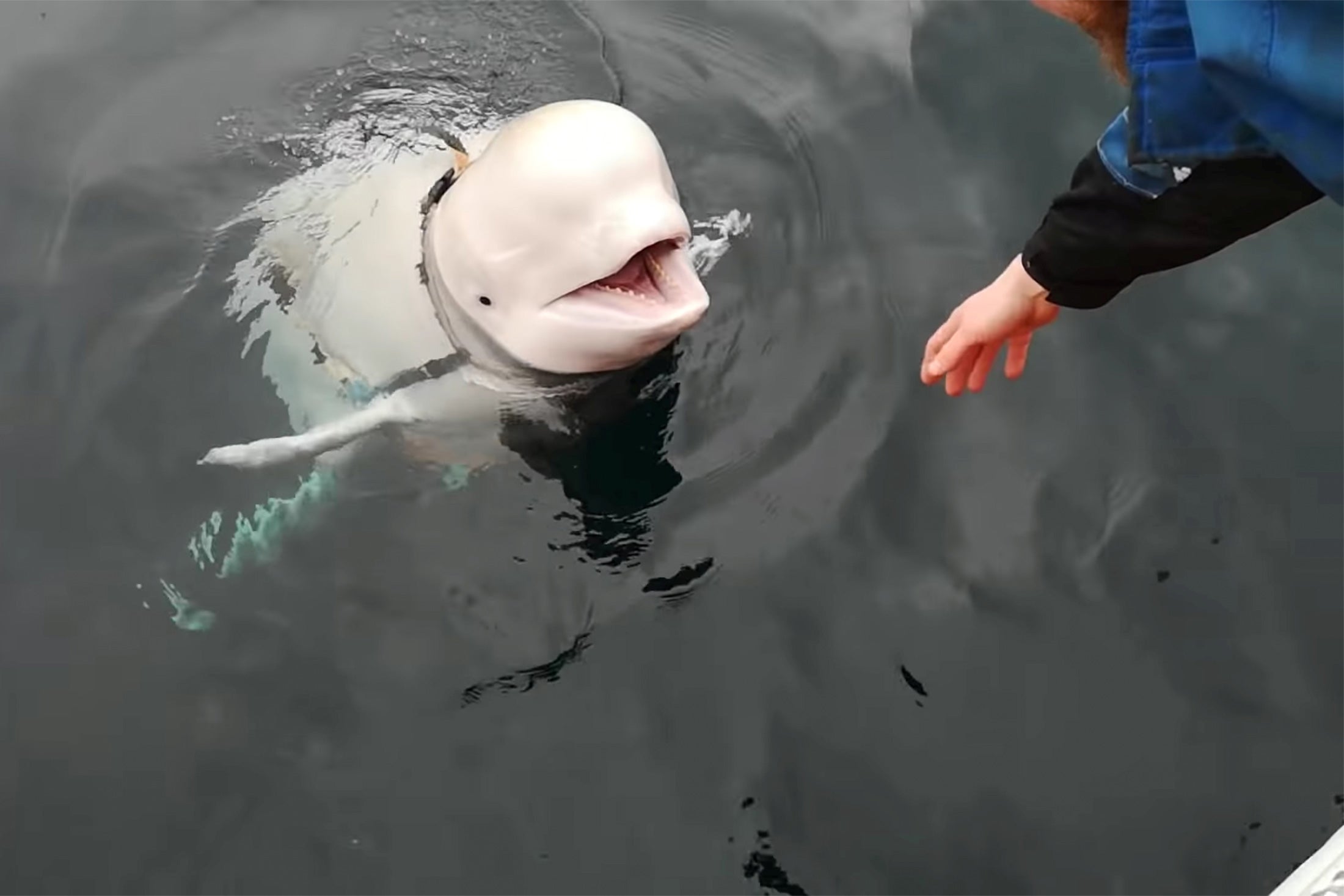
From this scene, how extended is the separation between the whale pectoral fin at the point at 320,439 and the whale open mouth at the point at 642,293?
0.79 metres

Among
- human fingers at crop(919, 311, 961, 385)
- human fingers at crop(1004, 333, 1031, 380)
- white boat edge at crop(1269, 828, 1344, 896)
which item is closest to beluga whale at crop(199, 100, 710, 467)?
human fingers at crop(919, 311, 961, 385)

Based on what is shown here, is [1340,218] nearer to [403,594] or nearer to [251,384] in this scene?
[403,594]

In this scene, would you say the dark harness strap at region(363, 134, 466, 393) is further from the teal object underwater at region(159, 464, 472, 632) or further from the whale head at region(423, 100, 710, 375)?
the teal object underwater at region(159, 464, 472, 632)

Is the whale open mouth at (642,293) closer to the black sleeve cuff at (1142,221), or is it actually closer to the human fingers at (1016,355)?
the human fingers at (1016,355)

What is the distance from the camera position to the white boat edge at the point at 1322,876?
118 inches

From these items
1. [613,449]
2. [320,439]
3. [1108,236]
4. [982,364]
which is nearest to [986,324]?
[982,364]

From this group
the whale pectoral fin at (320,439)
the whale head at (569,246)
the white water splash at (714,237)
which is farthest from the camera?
the white water splash at (714,237)

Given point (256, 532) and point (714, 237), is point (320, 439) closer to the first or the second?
point (256, 532)

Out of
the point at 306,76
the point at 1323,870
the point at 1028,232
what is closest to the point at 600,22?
the point at 306,76

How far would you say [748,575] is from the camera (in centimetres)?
510

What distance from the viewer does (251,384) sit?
229 inches

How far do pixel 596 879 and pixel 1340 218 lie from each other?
14.4 feet

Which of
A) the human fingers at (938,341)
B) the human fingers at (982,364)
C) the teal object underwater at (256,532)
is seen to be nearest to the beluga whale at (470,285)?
the teal object underwater at (256,532)

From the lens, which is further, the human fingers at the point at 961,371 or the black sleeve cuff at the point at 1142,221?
the human fingers at the point at 961,371
